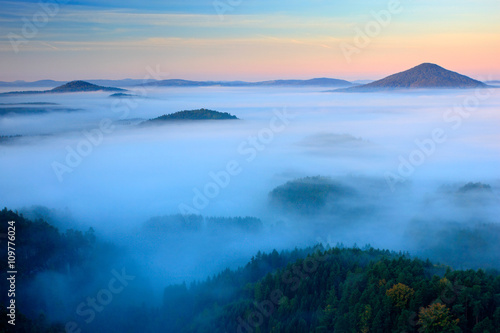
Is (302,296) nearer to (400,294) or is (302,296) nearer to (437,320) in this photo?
(400,294)

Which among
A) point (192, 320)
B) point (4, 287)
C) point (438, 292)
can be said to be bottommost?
point (192, 320)

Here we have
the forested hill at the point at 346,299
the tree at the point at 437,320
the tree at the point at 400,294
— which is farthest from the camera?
the tree at the point at 400,294

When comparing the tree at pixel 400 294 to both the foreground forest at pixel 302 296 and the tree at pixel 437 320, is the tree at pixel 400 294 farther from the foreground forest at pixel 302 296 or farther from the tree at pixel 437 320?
the tree at pixel 437 320

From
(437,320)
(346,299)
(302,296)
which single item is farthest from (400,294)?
(302,296)

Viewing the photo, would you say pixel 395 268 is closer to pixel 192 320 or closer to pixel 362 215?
pixel 192 320

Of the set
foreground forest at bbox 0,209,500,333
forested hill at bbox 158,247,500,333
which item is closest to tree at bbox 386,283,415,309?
forested hill at bbox 158,247,500,333

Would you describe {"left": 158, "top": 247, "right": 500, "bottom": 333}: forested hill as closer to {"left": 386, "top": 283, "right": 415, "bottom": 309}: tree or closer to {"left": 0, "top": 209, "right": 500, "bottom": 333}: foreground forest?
{"left": 386, "top": 283, "right": 415, "bottom": 309}: tree

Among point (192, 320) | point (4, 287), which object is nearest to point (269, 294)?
point (192, 320)

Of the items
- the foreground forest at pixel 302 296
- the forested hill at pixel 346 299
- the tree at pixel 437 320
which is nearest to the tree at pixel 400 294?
the forested hill at pixel 346 299

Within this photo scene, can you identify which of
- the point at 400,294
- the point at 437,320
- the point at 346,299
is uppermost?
the point at 400,294
